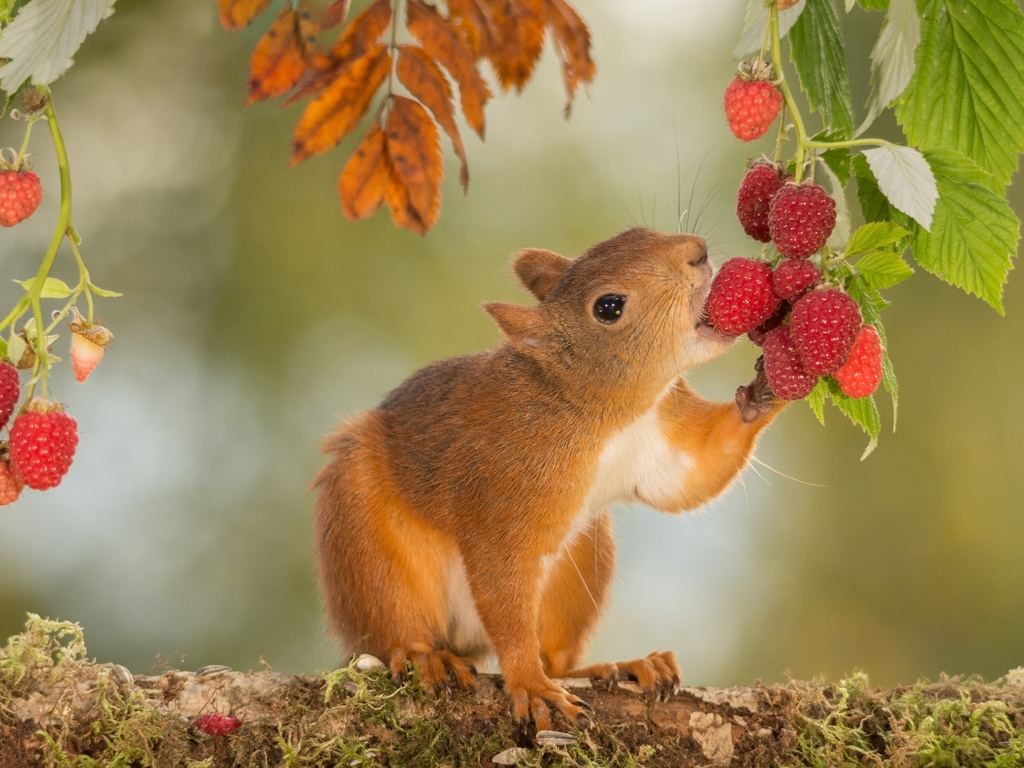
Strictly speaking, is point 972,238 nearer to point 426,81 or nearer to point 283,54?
point 426,81

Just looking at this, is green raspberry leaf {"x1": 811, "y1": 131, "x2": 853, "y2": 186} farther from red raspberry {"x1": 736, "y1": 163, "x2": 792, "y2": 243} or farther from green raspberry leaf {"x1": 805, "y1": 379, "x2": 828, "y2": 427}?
green raspberry leaf {"x1": 805, "y1": 379, "x2": 828, "y2": 427}

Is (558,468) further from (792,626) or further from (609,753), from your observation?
(792,626)

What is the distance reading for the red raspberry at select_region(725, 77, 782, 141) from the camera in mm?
1423

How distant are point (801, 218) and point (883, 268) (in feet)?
0.50

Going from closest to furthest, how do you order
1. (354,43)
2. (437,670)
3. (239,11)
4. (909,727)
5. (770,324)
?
(239,11) < (354,43) < (770,324) < (909,727) < (437,670)

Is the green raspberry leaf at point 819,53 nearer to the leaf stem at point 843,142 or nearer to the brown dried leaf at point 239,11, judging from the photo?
the leaf stem at point 843,142

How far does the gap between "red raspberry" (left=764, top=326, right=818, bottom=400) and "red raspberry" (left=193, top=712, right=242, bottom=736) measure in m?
1.05

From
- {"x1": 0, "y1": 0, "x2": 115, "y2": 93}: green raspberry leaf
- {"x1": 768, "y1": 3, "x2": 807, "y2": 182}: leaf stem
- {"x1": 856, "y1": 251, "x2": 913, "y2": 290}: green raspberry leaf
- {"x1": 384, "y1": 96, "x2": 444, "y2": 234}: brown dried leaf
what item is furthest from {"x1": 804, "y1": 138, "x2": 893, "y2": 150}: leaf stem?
{"x1": 0, "y1": 0, "x2": 115, "y2": 93}: green raspberry leaf

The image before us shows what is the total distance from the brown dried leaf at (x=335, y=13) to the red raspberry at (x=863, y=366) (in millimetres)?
814

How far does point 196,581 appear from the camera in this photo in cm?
426

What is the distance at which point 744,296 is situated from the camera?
1.60 metres

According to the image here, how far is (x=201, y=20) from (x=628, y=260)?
130 inches

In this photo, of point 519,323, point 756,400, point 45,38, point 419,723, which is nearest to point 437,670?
point 419,723

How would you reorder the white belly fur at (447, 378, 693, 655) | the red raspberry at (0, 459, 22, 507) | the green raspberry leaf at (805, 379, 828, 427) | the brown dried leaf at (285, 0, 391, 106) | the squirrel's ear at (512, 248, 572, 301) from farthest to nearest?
the squirrel's ear at (512, 248, 572, 301), the white belly fur at (447, 378, 693, 655), the green raspberry leaf at (805, 379, 828, 427), the red raspberry at (0, 459, 22, 507), the brown dried leaf at (285, 0, 391, 106)
